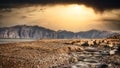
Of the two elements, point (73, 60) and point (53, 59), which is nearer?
point (53, 59)

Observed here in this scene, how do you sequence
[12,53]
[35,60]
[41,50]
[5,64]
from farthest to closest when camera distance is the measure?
[41,50] < [12,53] < [35,60] < [5,64]

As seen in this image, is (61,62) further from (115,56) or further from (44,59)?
(115,56)

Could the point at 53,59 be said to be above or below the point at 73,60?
above

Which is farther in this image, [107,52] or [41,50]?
[107,52]

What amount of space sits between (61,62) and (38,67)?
1.31m

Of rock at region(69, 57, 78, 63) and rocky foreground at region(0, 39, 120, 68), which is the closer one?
rocky foreground at region(0, 39, 120, 68)

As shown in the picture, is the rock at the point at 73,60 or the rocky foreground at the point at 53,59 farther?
the rock at the point at 73,60

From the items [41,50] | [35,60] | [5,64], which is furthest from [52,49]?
[5,64]

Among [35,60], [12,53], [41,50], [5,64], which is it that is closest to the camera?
[5,64]

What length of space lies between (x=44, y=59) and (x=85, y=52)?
122 inches

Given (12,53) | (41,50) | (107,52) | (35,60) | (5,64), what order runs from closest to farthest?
1. (5,64)
2. (35,60)
3. (12,53)
4. (41,50)
5. (107,52)

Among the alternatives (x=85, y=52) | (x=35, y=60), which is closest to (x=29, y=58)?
(x=35, y=60)

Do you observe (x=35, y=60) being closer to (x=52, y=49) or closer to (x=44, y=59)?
(x=44, y=59)

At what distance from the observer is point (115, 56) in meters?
10.6
